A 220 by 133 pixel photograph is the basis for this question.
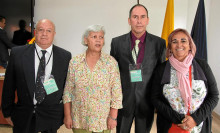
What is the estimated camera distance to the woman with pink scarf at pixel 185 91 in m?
1.54

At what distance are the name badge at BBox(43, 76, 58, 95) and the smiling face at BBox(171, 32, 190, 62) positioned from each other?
3.79 ft

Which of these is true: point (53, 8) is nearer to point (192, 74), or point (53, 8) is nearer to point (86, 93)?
point (86, 93)

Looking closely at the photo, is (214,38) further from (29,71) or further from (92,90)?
(29,71)

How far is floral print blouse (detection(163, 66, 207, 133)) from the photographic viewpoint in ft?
5.11

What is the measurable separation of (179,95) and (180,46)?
17.7 inches

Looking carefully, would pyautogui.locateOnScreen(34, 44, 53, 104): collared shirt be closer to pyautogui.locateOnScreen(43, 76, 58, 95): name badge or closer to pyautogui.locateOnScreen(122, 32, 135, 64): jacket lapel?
pyautogui.locateOnScreen(43, 76, 58, 95): name badge

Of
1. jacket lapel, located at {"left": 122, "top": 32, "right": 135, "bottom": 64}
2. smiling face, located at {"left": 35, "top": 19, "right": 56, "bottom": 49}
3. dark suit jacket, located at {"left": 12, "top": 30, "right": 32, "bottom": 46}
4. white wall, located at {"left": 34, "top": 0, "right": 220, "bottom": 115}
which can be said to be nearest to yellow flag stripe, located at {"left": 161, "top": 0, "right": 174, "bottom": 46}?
white wall, located at {"left": 34, "top": 0, "right": 220, "bottom": 115}

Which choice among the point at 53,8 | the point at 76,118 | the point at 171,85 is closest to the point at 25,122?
the point at 76,118

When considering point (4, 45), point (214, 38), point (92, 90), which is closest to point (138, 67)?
point (92, 90)

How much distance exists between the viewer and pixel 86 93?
157cm

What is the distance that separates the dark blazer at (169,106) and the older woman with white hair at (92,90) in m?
0.40

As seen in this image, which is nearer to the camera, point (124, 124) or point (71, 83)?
point (71, 83)

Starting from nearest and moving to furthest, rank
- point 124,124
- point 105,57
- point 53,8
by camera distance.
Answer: point 105,57
point 124,124
point 53,8

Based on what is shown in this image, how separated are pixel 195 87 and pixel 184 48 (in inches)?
14.4
